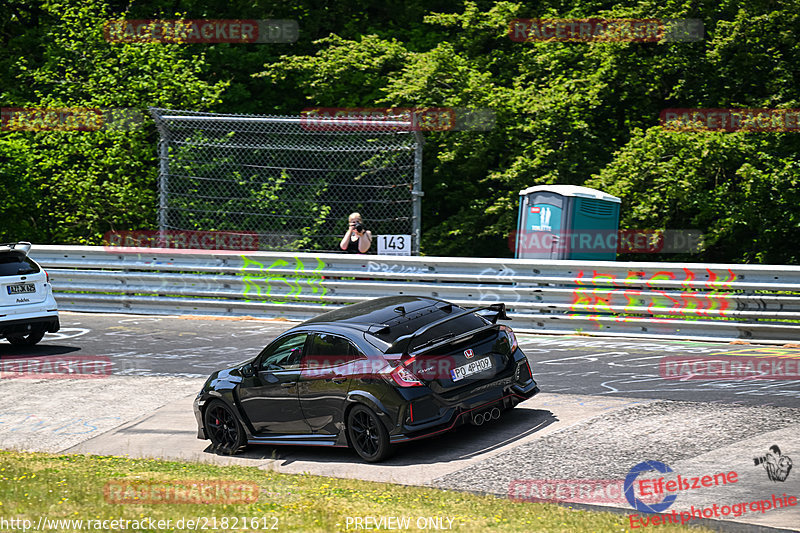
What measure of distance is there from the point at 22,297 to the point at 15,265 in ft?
1.64

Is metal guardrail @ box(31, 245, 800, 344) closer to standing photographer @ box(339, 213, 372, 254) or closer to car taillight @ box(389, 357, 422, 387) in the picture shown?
standing photographer @ box(339, 213, 372, 254)

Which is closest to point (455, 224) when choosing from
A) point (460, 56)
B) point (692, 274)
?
point (460, 56)

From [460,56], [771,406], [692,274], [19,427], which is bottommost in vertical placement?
[19,427]

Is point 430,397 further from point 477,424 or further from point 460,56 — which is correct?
point 460,56

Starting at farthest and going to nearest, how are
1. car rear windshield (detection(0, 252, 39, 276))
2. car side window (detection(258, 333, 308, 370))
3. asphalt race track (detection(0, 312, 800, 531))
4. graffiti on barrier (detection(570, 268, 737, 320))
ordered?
car rear windshield (detection(0, 252, 39, 276)) < graffiti on barrier (detection(570, 268, 737, 320)) < car side window (detection(258, 333, 308, 370)) < asphalt race track (detection(0, 312, 800, 531))

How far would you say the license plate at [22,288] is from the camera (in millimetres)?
14344

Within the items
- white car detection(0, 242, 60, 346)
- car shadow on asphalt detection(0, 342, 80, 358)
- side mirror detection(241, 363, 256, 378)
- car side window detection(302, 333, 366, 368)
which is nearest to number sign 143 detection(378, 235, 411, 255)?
car shadow on asphalt detection(0, 342, 80, 358)

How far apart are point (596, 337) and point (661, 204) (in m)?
5.74

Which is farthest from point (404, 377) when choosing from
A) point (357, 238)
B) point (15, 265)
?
point (15, 265)

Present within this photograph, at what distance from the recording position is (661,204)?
61.1 ft

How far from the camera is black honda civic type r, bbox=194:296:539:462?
341 inches

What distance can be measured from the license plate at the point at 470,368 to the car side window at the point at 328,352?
84cm

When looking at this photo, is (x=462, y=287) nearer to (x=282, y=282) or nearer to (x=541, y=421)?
(x=282, y=282)

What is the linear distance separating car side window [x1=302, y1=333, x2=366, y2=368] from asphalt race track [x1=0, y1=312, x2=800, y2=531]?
0.91m
